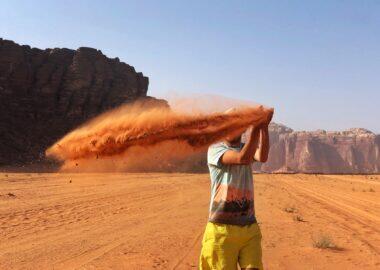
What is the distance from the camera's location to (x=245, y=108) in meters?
5.43

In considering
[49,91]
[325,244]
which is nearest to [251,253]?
[325,244]

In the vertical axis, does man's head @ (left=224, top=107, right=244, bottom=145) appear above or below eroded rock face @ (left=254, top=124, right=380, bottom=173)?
below

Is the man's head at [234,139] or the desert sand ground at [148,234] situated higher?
the man's head at [234,139]

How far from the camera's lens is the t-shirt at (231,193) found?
5133 mm

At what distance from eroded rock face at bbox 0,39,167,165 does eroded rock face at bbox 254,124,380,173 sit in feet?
235

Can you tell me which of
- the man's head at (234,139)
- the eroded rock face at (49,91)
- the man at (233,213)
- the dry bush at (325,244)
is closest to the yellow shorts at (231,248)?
the man at (233,213)

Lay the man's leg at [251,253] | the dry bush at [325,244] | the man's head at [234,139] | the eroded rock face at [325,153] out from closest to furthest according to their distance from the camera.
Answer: the man's leg at [251,253] < the man's head at [234,139] < the dry bush at [325,244] < the eroded rock face at [325,153]

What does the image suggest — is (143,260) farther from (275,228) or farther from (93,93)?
(93,93)

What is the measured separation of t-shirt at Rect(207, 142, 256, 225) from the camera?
513 centimetres

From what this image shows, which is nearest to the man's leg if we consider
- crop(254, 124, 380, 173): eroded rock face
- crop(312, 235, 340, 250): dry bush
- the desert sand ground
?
the desert sand ground

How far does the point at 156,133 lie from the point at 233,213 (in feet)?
3.86

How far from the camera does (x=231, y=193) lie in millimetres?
5137

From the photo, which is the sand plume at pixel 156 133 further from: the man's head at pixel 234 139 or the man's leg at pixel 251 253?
the man's leg at pixel 251 253

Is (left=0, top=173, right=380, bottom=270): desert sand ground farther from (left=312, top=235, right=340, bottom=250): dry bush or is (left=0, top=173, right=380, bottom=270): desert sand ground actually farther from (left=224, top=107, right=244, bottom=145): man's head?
(left=224, top=107, right=244, bottom=145): man's head
